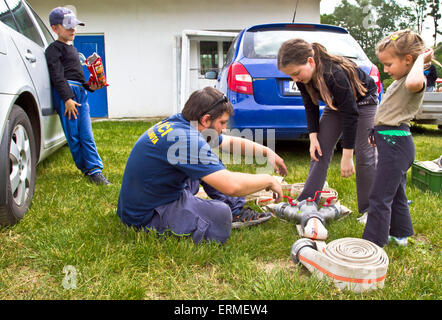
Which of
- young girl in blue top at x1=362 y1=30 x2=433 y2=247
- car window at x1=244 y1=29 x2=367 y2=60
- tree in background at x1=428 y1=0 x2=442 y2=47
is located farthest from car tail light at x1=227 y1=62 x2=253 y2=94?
tree in background at x1=428 y1=0 x2=442 y2=47

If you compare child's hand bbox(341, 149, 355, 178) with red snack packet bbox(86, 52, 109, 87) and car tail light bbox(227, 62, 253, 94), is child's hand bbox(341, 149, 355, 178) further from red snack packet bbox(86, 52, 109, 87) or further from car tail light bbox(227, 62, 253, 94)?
red snack packet bbox(86, 52, 109, 87)

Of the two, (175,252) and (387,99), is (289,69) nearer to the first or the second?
(387,99)

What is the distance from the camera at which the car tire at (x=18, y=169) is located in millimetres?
2296

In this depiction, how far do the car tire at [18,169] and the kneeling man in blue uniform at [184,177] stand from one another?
690 mm

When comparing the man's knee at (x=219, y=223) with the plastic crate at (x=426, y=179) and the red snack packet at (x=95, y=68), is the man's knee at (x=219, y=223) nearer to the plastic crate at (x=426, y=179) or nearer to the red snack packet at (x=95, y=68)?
the plastic crate at (x=426, y=179)

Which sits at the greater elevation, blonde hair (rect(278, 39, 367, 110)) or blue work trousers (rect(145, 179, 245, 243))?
blonde hair (rect(278, 39, 367, 110))

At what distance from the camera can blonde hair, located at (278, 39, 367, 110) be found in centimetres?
229

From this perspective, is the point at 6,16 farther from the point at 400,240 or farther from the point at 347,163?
the point at 400,240

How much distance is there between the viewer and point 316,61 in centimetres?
237

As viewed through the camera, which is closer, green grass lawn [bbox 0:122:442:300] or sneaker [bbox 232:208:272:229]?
green grass lawn [bbox 0:122:442:300]

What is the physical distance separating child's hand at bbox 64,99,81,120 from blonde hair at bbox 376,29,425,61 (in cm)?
263

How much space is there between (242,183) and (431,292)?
1018 mm

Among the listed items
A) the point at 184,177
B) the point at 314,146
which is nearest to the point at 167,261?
the point at 184,177
